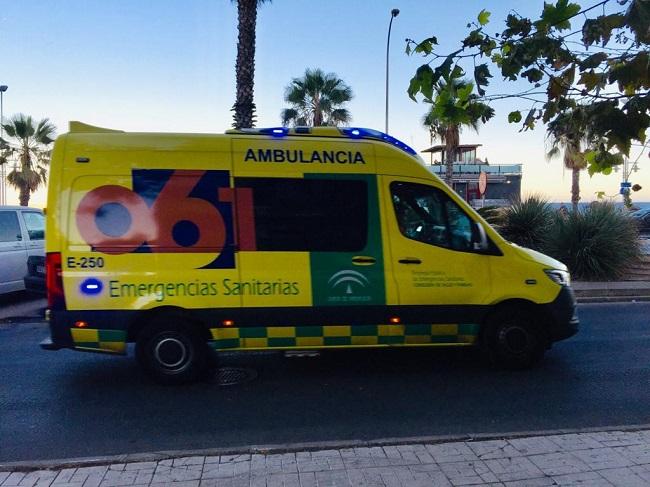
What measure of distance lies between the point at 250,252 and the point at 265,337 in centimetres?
85

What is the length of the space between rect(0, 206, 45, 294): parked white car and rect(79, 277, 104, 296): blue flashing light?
5835 mm

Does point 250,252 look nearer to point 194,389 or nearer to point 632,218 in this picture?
point 194,389

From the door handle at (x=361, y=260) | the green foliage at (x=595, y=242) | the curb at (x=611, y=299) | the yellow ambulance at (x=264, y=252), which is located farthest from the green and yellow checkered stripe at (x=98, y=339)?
the green foliage at (x=595, y=242)

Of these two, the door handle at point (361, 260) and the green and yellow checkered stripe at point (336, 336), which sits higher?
the door handle at point (361, 260)

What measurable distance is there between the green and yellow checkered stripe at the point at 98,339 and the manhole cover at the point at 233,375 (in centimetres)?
105

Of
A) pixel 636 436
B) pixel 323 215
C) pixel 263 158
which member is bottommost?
pixel 636 436

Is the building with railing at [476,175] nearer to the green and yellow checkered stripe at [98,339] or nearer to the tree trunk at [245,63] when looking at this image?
the tree trunk at [245,63]

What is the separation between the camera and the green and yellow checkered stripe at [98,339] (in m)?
5.19

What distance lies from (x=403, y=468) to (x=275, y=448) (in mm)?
912

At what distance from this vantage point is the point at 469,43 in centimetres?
235

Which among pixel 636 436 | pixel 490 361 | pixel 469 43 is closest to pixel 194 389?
pixel 490 361

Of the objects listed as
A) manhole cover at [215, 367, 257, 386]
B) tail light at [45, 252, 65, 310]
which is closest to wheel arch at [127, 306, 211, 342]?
manhole cover at [215, 367, 257, 386]

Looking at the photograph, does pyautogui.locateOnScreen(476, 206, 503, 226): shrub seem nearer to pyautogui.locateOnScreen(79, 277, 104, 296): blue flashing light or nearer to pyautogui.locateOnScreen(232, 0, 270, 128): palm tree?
pyautogui.locateOnScreen(232, 0, 270, 128): palm tree


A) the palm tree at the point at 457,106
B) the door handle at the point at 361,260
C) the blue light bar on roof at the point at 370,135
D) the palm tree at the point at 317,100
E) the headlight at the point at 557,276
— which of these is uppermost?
the palm tree at the point at 317,100
